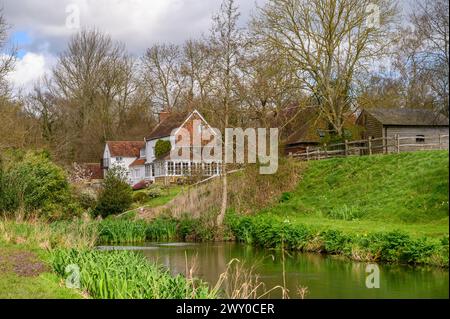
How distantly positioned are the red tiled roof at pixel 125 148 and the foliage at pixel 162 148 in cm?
639

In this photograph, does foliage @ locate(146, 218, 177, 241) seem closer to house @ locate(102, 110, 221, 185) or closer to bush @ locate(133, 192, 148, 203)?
bush @ locate(133, 192, 148, 203)

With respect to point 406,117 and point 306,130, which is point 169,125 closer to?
point 306,130

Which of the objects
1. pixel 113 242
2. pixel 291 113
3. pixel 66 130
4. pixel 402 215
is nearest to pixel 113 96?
pixel 66 130

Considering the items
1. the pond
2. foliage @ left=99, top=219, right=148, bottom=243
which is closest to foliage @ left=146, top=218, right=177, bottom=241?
foliage @ left=99, top=219, right=148, bottom=243

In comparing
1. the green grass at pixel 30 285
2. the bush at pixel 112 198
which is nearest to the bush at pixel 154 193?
the bush at pixel 112 198

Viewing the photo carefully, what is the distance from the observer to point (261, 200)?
1150 inches

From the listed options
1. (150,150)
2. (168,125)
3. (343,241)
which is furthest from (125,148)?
(343,241)

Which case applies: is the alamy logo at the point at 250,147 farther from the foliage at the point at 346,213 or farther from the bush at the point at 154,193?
the bush at the point at 154,193

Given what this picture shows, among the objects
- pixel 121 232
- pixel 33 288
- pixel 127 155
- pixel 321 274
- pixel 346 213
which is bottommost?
pixel 321 274

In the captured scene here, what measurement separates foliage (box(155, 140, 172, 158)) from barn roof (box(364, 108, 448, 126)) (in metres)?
19.3

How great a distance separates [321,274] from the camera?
15.5 metres

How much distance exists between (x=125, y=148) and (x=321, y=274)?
46.5 m
